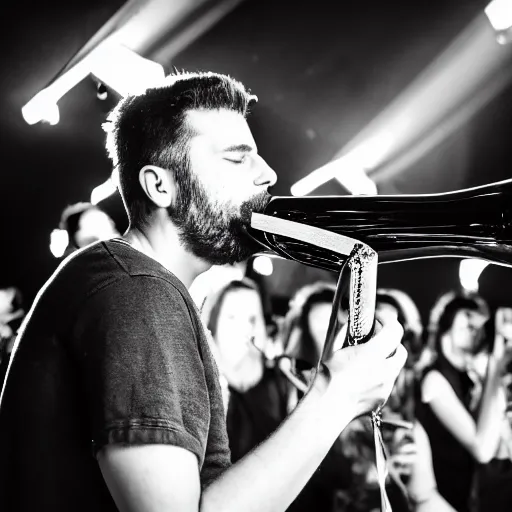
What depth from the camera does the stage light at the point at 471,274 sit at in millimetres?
2809

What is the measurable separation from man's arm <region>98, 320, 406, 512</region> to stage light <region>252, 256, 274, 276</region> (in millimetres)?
2181

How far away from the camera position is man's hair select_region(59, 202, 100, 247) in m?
2.72

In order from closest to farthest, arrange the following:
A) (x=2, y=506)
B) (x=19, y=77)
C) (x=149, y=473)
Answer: (x=149, y=473) → (x=2, y=506) → (x=19, y=77)

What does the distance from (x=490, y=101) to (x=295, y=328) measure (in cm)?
136

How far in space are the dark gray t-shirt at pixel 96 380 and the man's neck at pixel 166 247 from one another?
196 millimetres

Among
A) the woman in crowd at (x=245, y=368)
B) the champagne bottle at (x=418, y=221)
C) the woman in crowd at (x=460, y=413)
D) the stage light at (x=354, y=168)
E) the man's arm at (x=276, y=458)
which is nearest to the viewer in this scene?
the man's arm at (x=276, y=458)

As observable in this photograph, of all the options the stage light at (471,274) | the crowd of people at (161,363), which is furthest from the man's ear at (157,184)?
the stage light at (471,274)

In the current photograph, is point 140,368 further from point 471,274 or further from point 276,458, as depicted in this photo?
point 471,274

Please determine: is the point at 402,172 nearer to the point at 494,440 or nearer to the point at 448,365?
the point at 448,365

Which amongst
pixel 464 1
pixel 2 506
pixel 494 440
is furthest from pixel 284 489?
pixel 464 1

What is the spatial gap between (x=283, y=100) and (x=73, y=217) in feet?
3.61

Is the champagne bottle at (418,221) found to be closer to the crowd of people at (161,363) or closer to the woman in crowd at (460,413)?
the crowd of people at (161,363)

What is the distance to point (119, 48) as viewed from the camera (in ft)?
8.87

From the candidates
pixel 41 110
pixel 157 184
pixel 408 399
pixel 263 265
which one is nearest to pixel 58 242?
pixel 41 110
